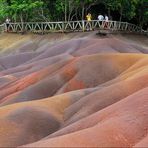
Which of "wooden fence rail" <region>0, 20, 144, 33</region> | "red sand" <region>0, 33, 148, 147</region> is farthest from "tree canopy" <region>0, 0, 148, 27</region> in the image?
"red sand" <region>0, 33, 148, 147</region>

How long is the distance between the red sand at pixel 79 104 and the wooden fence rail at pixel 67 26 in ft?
54.8

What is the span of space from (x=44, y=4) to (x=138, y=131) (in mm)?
47670

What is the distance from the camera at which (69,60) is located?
3291cm

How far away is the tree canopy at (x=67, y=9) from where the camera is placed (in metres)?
59.7

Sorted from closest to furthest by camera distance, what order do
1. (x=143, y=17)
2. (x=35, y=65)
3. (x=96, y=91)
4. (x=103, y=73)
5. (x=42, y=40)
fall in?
(x=96, y=91), (x=103, y=73), (x=35, y=65), (x=42, y=40), (x=143, y=17)

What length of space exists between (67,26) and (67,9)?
3.05 meters

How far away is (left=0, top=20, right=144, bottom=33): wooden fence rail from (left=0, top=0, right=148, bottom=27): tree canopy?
45.8 inches

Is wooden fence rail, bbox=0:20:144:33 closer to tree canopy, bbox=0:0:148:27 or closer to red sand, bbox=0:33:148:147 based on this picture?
tree canopy, bbox=0:0:148:27

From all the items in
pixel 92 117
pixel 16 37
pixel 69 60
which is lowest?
pixel 16 37

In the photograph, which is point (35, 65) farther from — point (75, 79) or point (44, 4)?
point (44, 4)

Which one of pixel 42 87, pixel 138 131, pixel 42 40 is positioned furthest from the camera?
pixel 42 40

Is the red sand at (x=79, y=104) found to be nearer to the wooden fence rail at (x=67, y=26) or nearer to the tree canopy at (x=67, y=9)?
the wooden fence rail at (x=67, y=26)

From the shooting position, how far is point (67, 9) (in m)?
60.3

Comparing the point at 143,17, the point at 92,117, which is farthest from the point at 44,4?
the point at 92,117
